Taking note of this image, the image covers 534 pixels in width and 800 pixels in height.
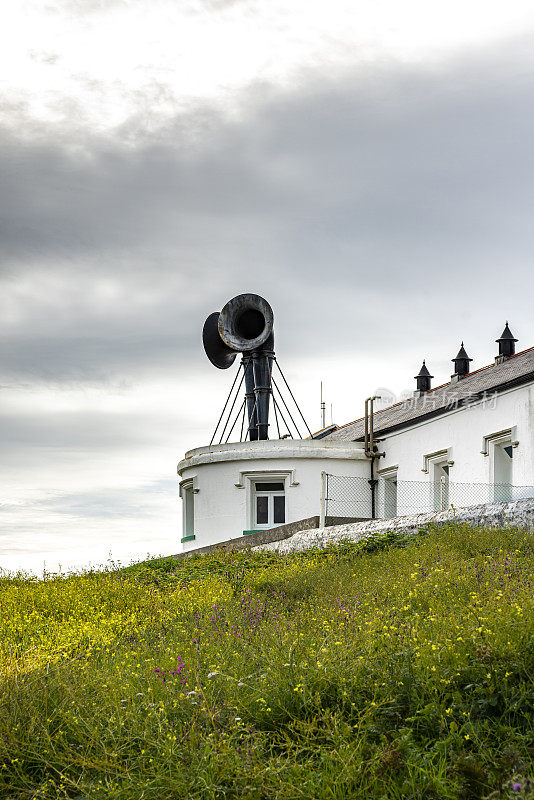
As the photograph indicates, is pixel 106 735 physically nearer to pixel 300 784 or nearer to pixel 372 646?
pixel 300 784

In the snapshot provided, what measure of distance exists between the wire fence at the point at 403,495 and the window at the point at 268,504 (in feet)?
6.34

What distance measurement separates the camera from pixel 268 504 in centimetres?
2364

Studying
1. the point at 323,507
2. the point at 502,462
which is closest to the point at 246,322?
the point at 323,507

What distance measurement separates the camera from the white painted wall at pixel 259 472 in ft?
75.7

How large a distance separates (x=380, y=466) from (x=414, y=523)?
8.24 metres

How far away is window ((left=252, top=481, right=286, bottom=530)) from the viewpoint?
23484 mm

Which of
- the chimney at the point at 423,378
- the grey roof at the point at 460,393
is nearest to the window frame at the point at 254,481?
the grey roof at the point at 460,393

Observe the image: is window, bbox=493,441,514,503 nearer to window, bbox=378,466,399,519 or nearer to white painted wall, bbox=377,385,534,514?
white painted wall, bbox=377,385,534,514

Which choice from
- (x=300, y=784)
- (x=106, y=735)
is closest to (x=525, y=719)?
(x=300, y=784)

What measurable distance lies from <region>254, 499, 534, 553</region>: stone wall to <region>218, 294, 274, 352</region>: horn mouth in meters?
9.52

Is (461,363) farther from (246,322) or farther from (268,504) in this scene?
(268,504)

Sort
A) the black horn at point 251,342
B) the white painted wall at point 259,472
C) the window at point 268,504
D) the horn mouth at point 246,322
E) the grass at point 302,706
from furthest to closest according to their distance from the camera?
the horn mouth at point 246,322
the black horn at point 251,342
the window at point 268,504
the white painted wall at point 259,472
the grass at point 302,706

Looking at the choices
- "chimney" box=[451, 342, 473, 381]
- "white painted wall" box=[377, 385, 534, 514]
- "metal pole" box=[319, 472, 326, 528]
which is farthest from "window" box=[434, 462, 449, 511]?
"chimney" box=[451, 342, 473, 381]

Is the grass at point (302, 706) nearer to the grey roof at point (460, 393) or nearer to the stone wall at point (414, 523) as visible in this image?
the stone wall at point (414, 523)
